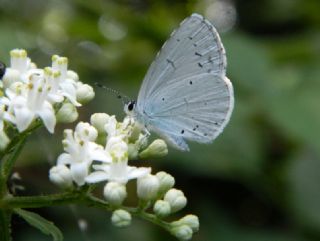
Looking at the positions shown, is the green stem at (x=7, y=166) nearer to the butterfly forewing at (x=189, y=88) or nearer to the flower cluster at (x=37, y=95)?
the flower cluster at (x=37, y=95)

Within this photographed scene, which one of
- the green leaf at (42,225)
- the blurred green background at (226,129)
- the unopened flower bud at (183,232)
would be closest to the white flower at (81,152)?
the green leaf at (42,225)

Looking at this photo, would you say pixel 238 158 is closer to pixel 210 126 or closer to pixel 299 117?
pixel 299 117

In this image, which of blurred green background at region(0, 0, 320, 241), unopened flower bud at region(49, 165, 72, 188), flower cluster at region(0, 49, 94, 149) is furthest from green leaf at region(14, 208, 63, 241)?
blurred green background at region(0, 0, 320, 241)

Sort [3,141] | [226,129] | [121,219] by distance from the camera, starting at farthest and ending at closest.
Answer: [226,129] < [3,141] < [121,219]

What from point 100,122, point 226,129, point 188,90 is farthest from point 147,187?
point 226,129

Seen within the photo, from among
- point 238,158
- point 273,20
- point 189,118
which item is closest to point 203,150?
point 238,158

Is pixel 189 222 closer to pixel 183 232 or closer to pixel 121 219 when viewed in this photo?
pixel 183 232

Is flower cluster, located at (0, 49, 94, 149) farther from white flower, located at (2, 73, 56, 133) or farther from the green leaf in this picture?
the green leaf
